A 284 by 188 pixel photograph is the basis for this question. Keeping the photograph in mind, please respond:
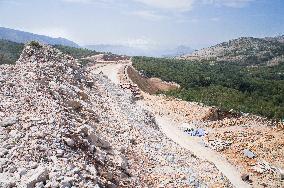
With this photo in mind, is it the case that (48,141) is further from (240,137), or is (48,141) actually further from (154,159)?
(240,137)

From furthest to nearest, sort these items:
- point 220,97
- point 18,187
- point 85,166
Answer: point 220,97 < point 85,166 < point 18,187

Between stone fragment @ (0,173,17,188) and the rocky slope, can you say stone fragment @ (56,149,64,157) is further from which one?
stone fragment @ (0,173,17,188)

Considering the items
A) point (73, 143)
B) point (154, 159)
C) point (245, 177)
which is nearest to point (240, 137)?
point (245, 177)

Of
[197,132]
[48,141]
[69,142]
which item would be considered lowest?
[197,132]

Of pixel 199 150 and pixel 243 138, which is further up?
pixel 243 138

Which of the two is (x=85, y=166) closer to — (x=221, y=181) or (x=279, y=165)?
(x=221, y=181)

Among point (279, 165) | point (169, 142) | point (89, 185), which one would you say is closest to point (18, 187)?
point (89, 185)

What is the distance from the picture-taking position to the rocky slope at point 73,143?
56.5ft

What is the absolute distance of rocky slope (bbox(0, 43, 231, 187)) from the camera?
17219 millimetres

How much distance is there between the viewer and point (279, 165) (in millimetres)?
36938

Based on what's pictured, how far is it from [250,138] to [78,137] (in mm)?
25054

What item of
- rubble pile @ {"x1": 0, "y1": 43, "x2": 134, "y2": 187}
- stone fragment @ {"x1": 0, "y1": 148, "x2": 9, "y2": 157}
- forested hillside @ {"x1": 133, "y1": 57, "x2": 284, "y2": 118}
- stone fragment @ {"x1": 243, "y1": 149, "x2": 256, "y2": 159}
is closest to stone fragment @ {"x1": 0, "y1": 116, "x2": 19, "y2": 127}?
rubble pile @ {"x1": 0, "y1": 43, "x2": 134, "y2": 187}

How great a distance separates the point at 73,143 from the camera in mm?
20562

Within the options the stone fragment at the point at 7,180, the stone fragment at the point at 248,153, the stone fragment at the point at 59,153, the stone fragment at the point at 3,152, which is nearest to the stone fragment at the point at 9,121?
the stone fragment at the point at 3,152
